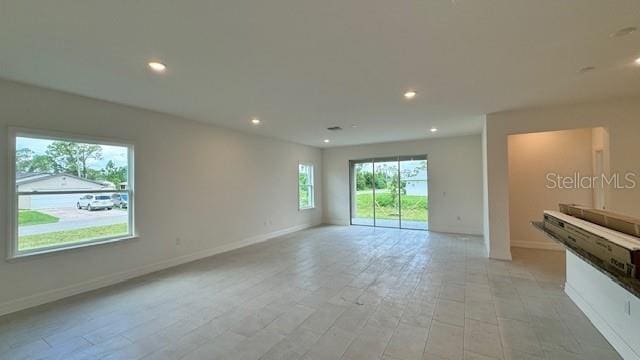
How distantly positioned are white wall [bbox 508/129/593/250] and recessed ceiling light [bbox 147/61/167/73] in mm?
6508

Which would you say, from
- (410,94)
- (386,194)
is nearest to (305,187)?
(386,194)

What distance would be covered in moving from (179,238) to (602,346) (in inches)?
222

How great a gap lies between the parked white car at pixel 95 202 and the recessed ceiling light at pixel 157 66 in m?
2.30

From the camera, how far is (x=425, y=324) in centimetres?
274

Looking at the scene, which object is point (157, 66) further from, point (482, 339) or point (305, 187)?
point (305, 187)

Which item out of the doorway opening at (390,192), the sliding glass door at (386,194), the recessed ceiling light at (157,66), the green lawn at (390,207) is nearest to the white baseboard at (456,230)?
the doorway opening at (390,192)

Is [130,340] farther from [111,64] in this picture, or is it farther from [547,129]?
[547,129]

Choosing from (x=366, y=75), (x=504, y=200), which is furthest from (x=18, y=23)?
(x=504, y=200)

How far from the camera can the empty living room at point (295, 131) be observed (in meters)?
2.17

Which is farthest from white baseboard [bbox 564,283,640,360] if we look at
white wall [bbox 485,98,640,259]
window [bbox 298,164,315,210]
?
window [bbox 298,164,315,210]

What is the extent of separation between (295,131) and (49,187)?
4.33 metres

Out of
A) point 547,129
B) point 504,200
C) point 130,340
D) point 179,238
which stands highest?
point 547,129

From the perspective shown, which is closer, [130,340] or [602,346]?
[602,346]

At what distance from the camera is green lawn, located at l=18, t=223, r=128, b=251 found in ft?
11.0
